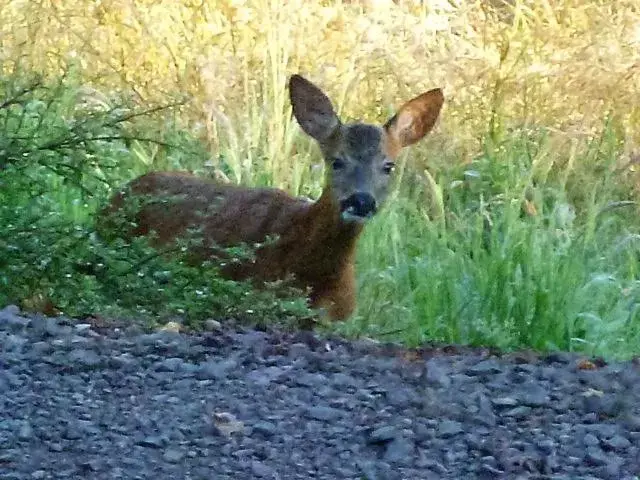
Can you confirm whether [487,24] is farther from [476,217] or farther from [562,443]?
[562,443]

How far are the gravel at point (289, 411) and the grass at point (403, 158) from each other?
92 centimetres

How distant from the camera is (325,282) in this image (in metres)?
7.17

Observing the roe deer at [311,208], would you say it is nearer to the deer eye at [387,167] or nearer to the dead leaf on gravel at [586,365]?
the deer eye at [387,167]

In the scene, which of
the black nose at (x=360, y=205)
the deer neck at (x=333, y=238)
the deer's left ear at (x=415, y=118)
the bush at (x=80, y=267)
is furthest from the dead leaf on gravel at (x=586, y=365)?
the deer's left ear at (x=415, y=118)

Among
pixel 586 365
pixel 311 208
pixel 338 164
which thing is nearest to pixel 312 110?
pixel 338 164

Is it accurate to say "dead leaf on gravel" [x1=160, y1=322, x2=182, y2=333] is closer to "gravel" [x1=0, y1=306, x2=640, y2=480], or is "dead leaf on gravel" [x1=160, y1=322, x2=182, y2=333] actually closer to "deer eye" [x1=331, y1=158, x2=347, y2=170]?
"gravel" [x1=0, y1=306, x2=640, y2=480]

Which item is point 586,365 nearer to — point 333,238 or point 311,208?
point 333,238

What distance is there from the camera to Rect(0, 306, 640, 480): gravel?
355 cm

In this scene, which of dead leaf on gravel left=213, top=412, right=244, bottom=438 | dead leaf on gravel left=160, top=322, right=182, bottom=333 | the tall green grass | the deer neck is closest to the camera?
dead leaf on gravel left=213, top=412, right=244, bottom=438

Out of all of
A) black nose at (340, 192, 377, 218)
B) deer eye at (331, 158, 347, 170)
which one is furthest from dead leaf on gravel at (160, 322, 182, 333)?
deer eye at (331, 158, 347, 170)

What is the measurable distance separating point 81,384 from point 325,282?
3.11 meters

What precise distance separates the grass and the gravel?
92 centimetres

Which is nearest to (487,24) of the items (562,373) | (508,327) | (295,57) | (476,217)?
(295,57)

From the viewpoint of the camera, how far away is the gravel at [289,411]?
3555 millimetres
